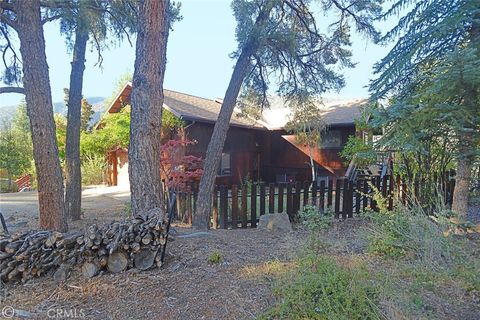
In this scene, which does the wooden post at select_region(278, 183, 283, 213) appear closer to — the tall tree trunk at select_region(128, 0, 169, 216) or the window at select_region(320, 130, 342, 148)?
the tall tree trunk at select_region(128, 0, 169, 216)

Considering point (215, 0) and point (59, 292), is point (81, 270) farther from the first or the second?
point (215, 0)

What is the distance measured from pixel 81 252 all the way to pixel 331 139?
1315 centimetres

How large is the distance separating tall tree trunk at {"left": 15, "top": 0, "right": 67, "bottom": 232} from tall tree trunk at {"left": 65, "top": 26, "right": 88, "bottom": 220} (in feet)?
7.83

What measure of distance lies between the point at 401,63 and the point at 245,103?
480 cm

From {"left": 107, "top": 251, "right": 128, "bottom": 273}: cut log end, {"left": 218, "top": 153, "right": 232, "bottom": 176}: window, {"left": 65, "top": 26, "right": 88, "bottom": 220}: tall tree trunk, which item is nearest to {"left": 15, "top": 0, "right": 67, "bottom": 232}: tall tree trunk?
{"left": 107, "top": 251, "right": 128, "bottom": 273}: cut log end

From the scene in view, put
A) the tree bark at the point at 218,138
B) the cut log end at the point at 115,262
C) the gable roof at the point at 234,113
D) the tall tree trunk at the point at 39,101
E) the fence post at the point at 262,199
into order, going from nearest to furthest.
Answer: the cut log end at the point at 115,262 → the tall tree trunk at the point at 39,101 → the tree bark at the point at 218,138 → the fence post at the point at 262,199 → the gable roof at the point at 234,113

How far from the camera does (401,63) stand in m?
4.89

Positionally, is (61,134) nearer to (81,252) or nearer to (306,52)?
(306,52)

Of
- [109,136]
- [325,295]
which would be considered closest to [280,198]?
[325,295]

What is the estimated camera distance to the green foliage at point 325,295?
6.87 feet

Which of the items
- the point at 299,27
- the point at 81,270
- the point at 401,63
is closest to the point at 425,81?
the point at 401,63

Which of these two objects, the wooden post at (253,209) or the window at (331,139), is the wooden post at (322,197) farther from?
the window at (331,139)

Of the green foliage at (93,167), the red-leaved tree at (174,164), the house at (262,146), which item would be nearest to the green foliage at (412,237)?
the red-leaved tree at (174,164)
